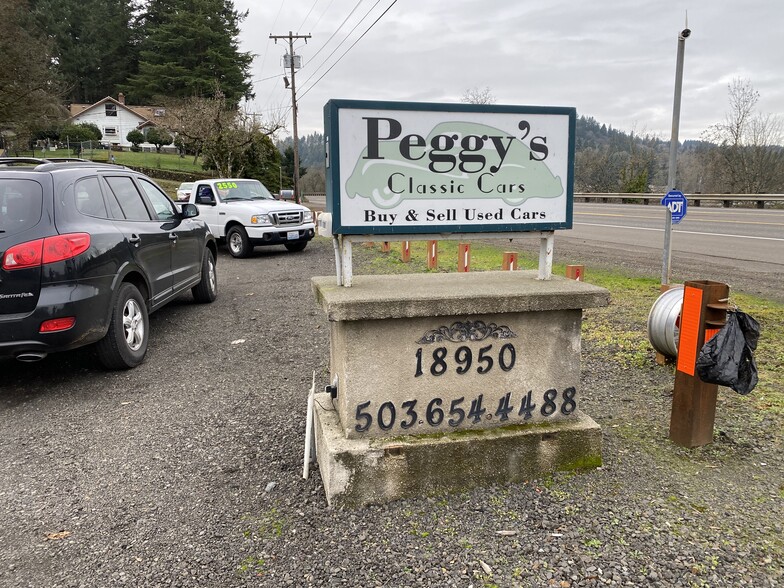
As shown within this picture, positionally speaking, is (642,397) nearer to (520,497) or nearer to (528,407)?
(528,407)

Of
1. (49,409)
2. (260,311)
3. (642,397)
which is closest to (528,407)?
(642,397)

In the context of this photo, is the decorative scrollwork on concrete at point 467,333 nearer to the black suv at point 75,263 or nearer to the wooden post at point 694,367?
the wooden post at point 694,367

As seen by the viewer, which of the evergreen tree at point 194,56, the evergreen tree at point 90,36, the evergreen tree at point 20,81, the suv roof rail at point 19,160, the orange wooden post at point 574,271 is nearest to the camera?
the suv roof rail at point 19,160

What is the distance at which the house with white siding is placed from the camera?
6362cm

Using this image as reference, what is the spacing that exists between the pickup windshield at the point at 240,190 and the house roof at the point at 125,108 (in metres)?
53.5

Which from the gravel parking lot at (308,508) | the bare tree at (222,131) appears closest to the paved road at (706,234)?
the gravel parking lot at (308,508)

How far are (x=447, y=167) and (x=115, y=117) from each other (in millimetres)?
72912

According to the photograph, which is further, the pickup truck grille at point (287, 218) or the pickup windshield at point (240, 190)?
the pickup windshield at point (240, 190)

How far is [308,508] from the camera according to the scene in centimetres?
296

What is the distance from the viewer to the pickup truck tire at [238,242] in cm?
1327

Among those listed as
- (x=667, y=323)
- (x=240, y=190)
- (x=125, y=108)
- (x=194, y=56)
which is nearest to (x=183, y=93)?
(x=194, y=56)

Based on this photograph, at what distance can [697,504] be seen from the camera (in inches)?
114

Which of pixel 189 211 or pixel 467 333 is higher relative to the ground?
pixel 189 211

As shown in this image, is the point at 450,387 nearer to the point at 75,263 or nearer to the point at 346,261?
the point at 346,261
